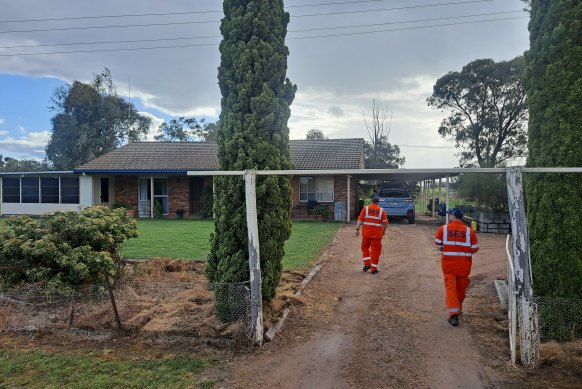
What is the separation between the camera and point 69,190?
894 inches

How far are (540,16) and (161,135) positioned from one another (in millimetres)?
48540

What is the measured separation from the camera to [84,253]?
21.6ft

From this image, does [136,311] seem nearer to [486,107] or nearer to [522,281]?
[522,281]

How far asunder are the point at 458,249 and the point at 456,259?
0.14 meters

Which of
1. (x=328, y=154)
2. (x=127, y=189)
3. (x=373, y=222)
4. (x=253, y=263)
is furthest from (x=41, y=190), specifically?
(x=253, y=263)

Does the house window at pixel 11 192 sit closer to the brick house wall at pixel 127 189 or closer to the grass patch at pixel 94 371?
the brick house wall at pixel 127 189

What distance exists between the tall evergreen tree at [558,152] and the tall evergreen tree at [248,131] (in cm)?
341

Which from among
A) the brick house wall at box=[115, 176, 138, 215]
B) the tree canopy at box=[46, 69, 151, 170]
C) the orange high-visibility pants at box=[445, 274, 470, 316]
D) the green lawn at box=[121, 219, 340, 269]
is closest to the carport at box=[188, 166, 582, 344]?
the orange high-visibility pants at box=[445, 274, 470, 316]

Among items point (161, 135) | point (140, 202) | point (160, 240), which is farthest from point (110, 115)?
point (160, 240)

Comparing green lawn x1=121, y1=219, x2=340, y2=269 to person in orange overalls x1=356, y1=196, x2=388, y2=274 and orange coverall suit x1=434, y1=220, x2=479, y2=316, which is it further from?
orange coverall suit x1=434, y1=220, x2=479, y2=316

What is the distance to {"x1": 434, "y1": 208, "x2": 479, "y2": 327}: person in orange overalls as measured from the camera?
19.3 feet

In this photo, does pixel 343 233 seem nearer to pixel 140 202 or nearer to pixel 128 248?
pixel 128 248

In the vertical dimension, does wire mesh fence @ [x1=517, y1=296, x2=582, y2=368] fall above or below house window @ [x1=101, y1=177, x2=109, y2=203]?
below

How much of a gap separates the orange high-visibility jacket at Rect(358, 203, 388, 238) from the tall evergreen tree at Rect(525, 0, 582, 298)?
3.42 meters
